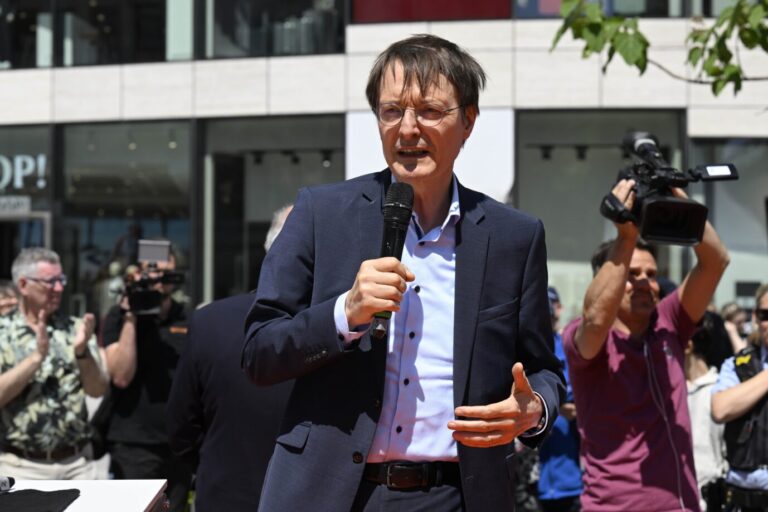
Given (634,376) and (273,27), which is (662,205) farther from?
(273,27)

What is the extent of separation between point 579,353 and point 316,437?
89.7 inches

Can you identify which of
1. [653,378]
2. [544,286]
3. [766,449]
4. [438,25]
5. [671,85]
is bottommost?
[766,449]

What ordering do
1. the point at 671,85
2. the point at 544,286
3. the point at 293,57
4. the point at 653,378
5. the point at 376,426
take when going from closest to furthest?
the point at 376,426
the point at 544,286
the point at 653,378
the point at 671,85
the point at 293,57

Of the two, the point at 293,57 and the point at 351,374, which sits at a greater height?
the point at 293,57

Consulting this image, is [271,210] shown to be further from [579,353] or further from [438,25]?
[579,353]

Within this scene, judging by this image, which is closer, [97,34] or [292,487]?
[292,487]

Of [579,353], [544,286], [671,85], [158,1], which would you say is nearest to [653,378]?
[579,353]

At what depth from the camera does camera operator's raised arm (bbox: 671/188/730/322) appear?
4.34 meters

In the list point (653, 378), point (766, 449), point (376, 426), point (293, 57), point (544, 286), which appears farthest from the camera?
point (293, 57)

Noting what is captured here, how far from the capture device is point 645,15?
1414 centimetres

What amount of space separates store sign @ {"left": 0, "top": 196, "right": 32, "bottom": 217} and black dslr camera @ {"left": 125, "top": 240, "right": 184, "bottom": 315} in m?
10.0

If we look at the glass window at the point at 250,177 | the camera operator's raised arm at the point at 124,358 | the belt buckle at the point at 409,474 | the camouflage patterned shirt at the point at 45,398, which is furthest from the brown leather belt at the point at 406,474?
the glass window at the point at 250,177

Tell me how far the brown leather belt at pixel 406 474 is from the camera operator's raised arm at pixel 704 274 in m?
2.34

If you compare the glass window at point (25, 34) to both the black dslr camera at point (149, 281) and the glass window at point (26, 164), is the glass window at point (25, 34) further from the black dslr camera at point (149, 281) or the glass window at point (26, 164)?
the black dslr camera at point (149, 281)
